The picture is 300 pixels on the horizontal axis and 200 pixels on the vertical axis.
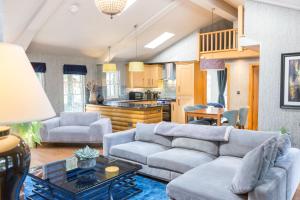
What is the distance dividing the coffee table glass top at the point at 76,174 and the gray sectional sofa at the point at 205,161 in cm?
50

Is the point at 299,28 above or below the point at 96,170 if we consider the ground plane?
above

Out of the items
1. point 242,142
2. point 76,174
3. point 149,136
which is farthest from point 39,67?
point 242,142

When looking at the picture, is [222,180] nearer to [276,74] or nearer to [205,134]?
[205,134]

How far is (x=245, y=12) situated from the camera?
15.6 feet

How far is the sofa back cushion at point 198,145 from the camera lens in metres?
3.52

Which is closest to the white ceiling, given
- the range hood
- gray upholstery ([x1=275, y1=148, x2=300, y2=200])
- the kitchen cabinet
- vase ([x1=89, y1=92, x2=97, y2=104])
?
the range hood

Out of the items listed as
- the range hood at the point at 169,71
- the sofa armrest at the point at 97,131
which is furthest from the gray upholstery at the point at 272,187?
the range hood at the point at 169,71

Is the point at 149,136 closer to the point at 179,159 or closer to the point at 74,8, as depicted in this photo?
the point at 179,159

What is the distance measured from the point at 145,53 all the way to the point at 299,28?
5.67m

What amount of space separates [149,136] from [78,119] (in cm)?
246

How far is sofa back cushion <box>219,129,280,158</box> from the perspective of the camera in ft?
10.4

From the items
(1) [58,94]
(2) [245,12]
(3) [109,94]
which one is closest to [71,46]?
(1) [58,94]

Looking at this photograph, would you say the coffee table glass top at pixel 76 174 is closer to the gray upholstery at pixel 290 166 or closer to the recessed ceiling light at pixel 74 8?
the gray upholstery at pixel 290 166

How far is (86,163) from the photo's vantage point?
10.5ft
